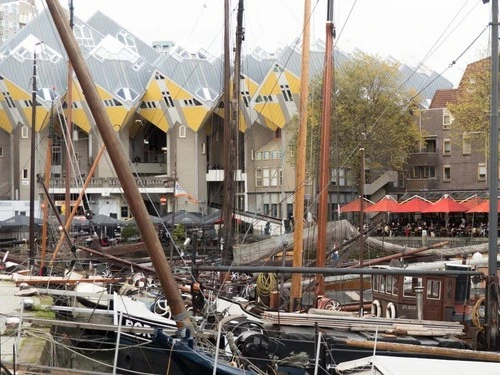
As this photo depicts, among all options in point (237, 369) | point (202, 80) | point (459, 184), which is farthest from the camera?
point (202, 80)

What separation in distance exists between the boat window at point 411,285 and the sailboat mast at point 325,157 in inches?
128

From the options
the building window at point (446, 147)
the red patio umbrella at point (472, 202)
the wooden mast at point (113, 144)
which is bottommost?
the red patio umbrella at point (472, 202)

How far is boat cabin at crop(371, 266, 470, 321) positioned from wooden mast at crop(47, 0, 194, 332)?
5207 mm

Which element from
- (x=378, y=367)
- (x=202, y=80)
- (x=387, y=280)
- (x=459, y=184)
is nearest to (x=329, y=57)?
(x=387, y=280)

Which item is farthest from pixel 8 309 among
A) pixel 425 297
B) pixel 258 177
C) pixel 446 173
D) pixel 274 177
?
pixel 258 177

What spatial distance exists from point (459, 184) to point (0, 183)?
42520mm

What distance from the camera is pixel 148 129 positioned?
8294 centimetres

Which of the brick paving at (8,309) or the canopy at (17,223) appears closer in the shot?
the brick paving at (8,309)

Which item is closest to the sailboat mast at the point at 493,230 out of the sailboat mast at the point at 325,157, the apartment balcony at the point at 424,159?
the sailboat mast at the point at 325,157

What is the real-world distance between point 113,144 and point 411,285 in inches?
301

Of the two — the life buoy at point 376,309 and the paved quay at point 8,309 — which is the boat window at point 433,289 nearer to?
the life buoy at point 376,309

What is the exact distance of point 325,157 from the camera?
2192 centimetres

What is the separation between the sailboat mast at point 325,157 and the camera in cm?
2059

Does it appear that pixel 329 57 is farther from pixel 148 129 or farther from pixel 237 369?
pixel 148 129
